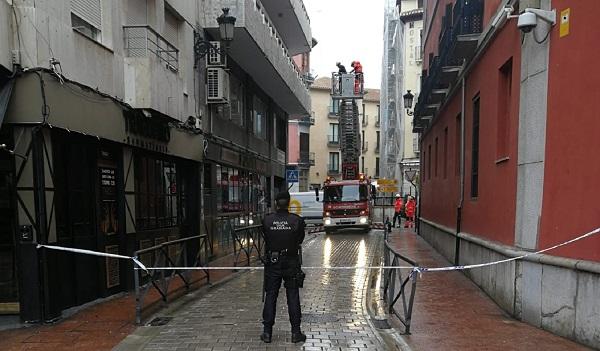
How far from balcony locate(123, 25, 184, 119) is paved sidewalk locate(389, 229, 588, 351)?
5.60 m

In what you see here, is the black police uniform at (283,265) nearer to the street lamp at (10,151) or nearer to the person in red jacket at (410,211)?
the street lamp at (10,151)

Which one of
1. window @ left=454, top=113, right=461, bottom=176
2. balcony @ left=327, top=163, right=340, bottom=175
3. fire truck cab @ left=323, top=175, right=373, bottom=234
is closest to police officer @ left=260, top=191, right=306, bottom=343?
window @ left=454, top=113, right=461, bottom=176

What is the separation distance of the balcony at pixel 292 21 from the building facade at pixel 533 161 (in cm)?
807

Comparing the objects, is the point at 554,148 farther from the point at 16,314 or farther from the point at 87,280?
the point at 16,314

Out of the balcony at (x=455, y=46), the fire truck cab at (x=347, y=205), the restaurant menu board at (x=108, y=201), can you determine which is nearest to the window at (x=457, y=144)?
the balcony at (x=455, y=46)

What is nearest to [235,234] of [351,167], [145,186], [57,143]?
[145,186]

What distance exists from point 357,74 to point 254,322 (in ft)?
67.6

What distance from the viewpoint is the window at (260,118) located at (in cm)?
1745

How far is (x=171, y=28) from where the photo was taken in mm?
10602

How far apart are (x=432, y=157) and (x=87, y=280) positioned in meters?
14.2

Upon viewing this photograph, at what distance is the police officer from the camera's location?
5586 mm

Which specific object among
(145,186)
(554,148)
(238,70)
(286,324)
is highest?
(238,70)

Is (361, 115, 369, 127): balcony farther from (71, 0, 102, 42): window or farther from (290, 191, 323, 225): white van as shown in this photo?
(71, 0, 102, 42): window

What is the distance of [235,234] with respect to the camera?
11109 millimetres
